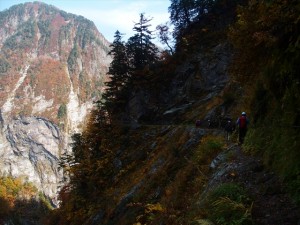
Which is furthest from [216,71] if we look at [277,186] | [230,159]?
[277,186]

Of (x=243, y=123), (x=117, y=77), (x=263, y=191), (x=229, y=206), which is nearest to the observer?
(x=229, y=206)

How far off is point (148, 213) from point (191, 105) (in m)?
21.3

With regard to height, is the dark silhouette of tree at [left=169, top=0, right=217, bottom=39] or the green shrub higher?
the dark silhouette of tree at [left=169, top=0, right=217, bottom=39]

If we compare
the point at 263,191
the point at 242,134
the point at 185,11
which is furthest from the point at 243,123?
the point at 185,11

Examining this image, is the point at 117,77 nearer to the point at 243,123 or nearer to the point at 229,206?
the point at 243,123

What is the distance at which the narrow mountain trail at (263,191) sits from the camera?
754cm

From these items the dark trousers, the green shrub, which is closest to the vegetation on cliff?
the green shrub

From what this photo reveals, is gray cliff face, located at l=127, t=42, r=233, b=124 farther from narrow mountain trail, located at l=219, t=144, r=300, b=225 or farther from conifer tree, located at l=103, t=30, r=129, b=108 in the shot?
narrow mountain trail, located at l=219, t=144, r=300, b=225

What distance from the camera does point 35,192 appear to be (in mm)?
189000

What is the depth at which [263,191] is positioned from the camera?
29.1 feet

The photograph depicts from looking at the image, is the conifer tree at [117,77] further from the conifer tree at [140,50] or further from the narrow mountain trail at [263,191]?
the narrow mountain trail at [263,191]

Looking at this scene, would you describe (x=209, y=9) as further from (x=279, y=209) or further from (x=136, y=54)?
(x=279, y=209)

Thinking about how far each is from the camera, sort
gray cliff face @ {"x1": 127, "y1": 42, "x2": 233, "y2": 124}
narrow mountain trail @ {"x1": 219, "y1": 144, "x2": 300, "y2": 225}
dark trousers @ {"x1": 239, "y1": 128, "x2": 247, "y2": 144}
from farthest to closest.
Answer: gray cliff face @ {"x1": 127, "y1": 42, "x2": 233, "y2": 124} < dark trousers @ {"x1": 239, "y1": 128, "x2": 247, "y2": 144} < narrow mountain trail @ {"x1": 219, "y1": 144, "x2": 300, "y2": 225}

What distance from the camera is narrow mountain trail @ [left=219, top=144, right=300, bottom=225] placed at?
754 centimetres
